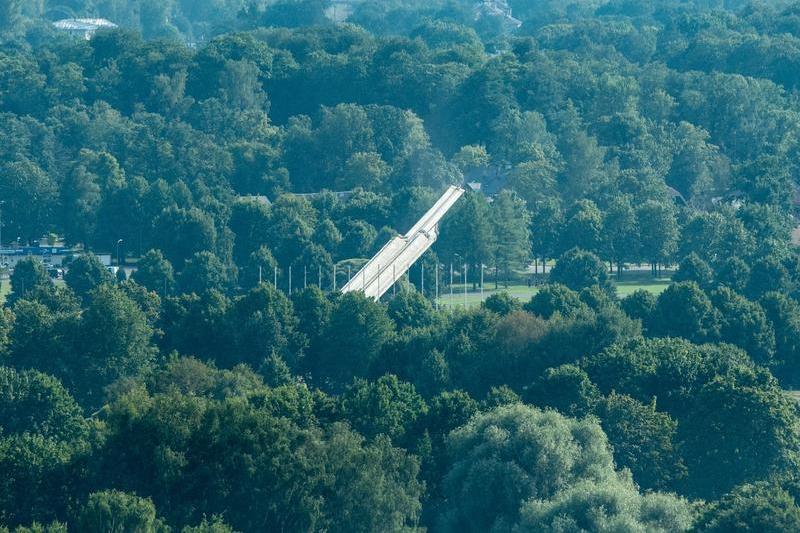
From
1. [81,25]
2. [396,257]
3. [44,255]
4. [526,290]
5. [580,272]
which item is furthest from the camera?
[81,25]

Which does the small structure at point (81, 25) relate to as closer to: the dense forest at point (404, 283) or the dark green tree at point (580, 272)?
the dense forest at point (404, 283)

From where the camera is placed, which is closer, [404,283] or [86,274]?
[404,283]

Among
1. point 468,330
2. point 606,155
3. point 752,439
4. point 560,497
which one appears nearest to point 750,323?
point 468,330

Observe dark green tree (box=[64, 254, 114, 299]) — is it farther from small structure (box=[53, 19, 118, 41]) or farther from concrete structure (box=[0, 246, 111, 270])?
small structure (box=[53, 19, 118, 41])

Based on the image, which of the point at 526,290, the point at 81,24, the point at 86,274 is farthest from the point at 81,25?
the point at 526,290

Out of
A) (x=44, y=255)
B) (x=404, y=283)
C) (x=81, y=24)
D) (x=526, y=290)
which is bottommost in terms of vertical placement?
(x=81, y=24)

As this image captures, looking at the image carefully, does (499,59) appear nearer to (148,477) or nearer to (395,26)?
(395,26)

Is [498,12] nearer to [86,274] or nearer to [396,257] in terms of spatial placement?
[396,257]
